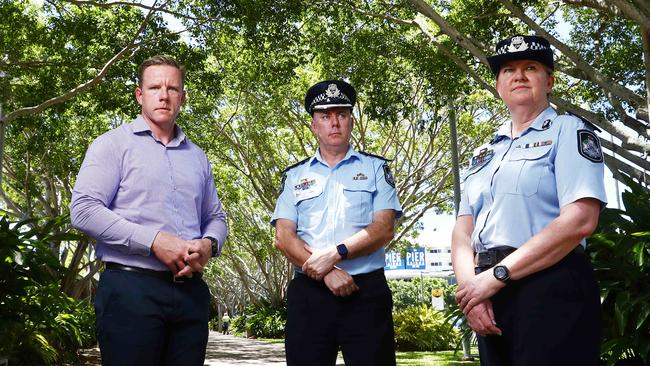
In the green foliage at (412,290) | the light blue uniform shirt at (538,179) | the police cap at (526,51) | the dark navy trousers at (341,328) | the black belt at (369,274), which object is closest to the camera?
the light blue uniform shirt at (538,179)

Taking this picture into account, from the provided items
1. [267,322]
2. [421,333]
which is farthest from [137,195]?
[267,322]

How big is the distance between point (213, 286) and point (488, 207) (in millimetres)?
59545

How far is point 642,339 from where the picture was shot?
5180 millimetres

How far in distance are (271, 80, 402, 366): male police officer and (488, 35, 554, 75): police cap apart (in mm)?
1095

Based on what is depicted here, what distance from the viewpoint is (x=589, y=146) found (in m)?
2.64

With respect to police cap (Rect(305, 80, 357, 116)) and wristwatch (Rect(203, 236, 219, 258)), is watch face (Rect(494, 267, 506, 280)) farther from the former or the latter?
police cap (Rect(305, 80, 357, 116))

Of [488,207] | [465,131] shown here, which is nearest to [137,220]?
[488,207]

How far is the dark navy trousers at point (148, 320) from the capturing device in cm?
279

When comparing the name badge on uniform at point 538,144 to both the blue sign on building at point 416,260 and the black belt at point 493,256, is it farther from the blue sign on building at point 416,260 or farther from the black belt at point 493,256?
the blue sign on building at point 416,260

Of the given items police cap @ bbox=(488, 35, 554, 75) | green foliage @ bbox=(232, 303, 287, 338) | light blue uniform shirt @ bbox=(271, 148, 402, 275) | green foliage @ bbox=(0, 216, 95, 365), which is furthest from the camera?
green foliage @ bbox=(232, 303, 287, 338)

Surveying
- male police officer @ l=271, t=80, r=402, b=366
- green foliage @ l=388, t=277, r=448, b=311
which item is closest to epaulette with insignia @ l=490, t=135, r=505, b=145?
male police officer @ l=271, t=80, r=402, b=366

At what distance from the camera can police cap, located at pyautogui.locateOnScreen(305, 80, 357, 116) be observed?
12.5 feet

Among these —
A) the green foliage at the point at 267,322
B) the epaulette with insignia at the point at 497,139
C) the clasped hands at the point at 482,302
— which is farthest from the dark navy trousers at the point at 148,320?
the green foliage at the point at 267,322

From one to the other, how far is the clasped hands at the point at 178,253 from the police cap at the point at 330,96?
3.91 ft
